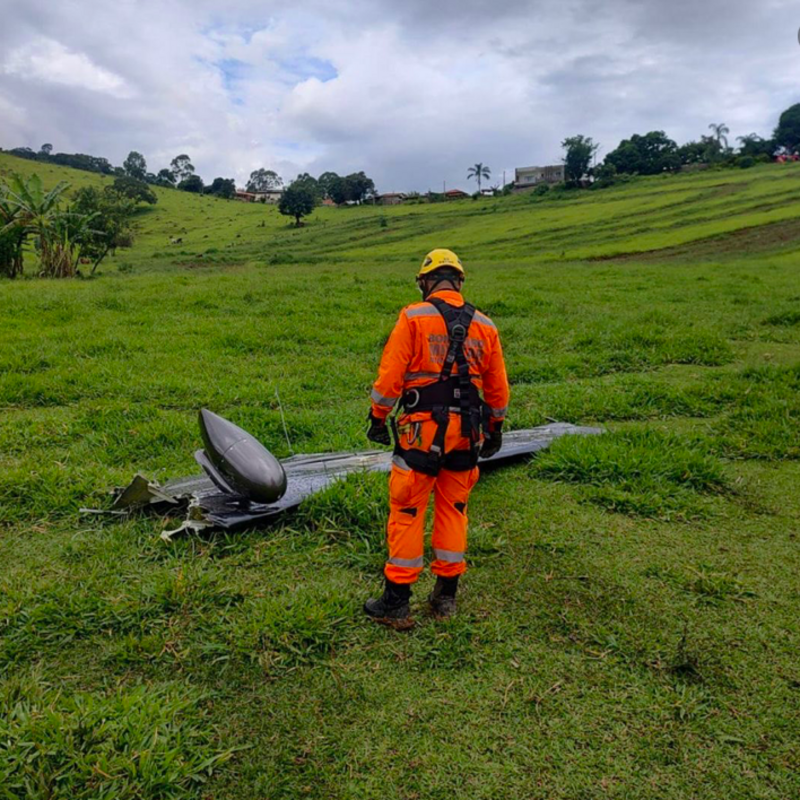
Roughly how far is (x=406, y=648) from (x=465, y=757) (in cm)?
74

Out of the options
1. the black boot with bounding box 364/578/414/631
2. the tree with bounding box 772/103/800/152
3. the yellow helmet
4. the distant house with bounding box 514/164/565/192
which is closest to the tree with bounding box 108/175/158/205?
the distant house with bounding box 514/164/565/192

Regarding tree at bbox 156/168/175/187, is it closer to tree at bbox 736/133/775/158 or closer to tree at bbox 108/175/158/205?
tree at bbox 108/175/158/205

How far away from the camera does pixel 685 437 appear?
5.95 metres

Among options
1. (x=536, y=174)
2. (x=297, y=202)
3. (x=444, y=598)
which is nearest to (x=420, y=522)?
(x=444, y=598)

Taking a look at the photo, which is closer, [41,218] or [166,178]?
[41,218]

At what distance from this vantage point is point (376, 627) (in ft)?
11.1

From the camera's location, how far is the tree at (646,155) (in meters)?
79.8

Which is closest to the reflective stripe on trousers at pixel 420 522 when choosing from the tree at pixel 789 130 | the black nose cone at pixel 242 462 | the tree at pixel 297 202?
the black nose cone at pixel 242 462

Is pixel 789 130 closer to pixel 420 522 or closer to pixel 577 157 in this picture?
pixel 577 157

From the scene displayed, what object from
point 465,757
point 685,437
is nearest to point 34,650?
point 465,757

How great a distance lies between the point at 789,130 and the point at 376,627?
348 feet

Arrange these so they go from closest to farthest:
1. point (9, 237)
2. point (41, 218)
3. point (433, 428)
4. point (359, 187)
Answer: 1. point (433, 428)
2. point (9, 237)
3. point (41, 218)
4. point (359, 187)

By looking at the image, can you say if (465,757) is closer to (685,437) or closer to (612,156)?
(685,437)

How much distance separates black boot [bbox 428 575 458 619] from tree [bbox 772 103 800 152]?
105m
